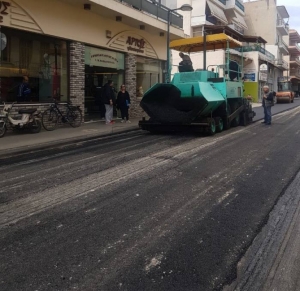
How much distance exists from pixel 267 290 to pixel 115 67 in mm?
15851

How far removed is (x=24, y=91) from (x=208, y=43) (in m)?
6.84

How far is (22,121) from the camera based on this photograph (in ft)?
39.1

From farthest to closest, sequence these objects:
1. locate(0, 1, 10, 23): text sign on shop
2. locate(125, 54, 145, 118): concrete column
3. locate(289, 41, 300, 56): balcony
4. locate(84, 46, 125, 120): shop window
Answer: locate(289, 41, 300, 56): balcony → locate(125, 54, 145, 118): concrete column → locate(84, 46, 125, 120): shop window → locate(0, 1, 10, 23): text sign on shop

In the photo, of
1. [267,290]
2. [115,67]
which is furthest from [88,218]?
[115,67]

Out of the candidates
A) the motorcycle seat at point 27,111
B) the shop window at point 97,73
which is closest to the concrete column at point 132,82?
the shop window at point 97,73

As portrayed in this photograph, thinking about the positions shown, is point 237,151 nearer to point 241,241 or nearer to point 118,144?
point 118,144

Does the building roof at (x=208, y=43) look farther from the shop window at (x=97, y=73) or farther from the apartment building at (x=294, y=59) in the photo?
the apartment building at (x=294, y=59)

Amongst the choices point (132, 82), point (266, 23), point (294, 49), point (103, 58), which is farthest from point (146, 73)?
point (294, 49)

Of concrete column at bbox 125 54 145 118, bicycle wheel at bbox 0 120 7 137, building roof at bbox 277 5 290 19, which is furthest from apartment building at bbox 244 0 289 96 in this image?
bicycle wheel at bbox 0 120 7 137

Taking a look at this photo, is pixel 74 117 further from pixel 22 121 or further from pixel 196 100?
pixel 196 100

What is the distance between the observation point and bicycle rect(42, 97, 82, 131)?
13.3 metres

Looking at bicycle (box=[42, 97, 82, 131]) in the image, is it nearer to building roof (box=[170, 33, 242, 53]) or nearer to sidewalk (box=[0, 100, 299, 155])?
sidewalk (box=[0, 100, 299, 155])

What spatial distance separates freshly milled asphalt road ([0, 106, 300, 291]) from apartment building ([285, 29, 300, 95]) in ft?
235

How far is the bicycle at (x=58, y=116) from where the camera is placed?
13320 millimetres
